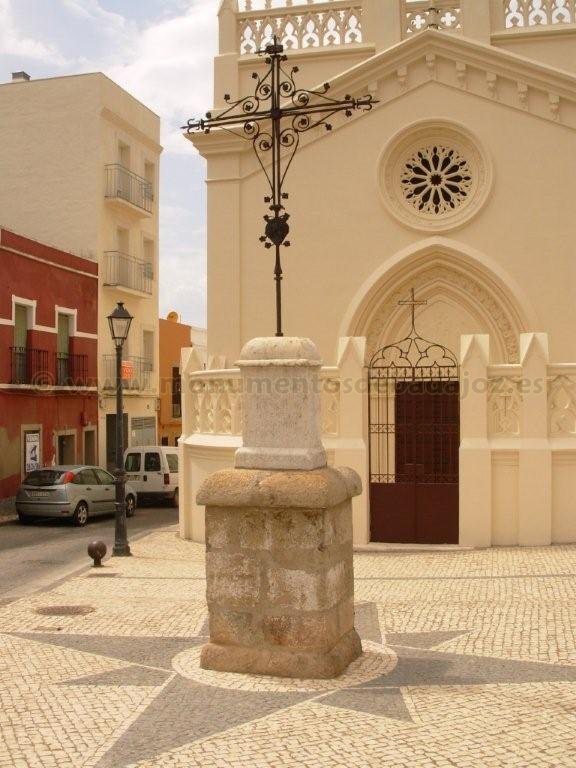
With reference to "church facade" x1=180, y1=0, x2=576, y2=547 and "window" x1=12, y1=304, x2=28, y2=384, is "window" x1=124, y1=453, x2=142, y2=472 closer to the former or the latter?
"window" x1=12, y1=304, x2=28, y2=384

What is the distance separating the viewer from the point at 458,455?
45.6ft

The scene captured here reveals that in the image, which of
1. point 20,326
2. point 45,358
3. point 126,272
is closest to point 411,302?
point 20,326

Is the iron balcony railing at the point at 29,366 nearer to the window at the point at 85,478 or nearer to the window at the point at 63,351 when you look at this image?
the window at the point at 63,351

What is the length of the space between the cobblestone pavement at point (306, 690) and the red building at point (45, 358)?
1426 cm

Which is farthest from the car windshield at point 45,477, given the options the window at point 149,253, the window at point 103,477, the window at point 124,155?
the window at point 124,155

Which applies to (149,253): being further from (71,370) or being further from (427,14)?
(427,14)

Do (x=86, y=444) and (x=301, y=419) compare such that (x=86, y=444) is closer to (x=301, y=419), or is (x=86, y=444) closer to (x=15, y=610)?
(x=15, y=610)

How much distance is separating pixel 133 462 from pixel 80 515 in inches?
221

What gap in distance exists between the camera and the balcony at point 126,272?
30.0 metres

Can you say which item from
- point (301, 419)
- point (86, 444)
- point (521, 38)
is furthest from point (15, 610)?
point (86, 444)

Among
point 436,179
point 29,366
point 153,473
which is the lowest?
point 153,473

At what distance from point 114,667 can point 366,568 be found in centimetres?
543

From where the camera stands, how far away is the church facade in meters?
15.3

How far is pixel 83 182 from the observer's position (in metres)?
30.1
